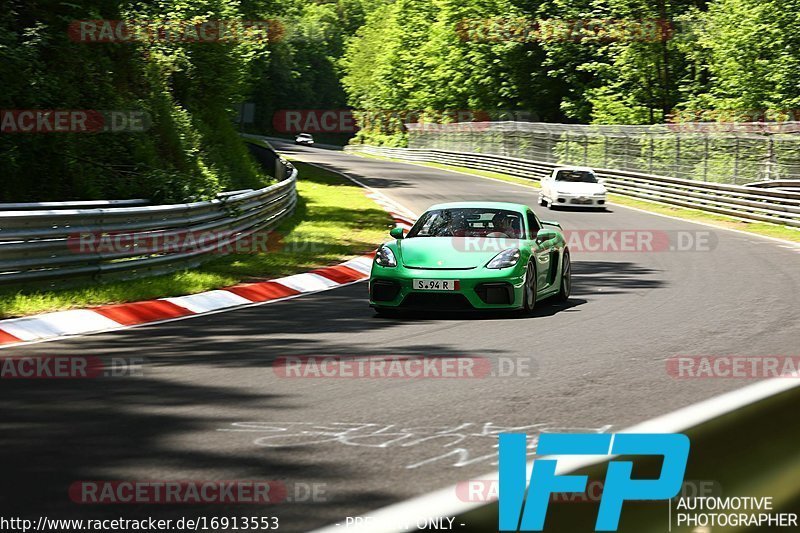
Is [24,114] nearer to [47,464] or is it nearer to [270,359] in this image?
[270,359]

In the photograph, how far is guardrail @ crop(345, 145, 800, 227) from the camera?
93.4ft

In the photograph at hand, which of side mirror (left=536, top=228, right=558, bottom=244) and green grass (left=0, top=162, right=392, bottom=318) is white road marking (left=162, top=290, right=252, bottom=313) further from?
side mirror (left=536, top=228, right=558, bottom=244)

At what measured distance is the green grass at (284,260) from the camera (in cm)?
1161

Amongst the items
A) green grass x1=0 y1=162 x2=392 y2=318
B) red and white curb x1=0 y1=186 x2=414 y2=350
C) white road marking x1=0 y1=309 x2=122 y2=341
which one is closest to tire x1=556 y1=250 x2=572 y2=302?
red and white curb x1=0 y1=186 x2=414 y2=350

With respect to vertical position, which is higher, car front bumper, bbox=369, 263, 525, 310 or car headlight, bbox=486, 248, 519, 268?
car headlight, bbox=486, 248, 519, 268

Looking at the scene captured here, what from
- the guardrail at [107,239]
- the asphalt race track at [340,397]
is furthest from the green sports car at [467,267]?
the guardrail at [107,239]

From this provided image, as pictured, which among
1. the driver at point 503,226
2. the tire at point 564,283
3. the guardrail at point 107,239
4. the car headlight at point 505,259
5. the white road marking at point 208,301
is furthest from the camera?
the tire at point 564,283

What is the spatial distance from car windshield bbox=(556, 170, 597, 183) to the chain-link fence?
3.78 meters

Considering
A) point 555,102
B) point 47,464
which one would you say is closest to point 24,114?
point 47,464

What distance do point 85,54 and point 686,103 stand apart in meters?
39.3

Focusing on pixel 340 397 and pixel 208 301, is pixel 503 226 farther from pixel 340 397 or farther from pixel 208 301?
pixel 340 397

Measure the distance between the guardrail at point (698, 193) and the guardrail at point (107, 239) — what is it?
55.6 feet

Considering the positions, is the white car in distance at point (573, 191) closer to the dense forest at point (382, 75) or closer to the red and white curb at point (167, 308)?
the dense forest at point (382, 75)

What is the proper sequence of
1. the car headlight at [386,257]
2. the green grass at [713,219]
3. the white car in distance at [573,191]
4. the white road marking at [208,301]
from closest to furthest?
the car headlight at [386,257] → the white road marking at [208,301] → the green grass at [713,219] → the white car in distance at [573,191]
